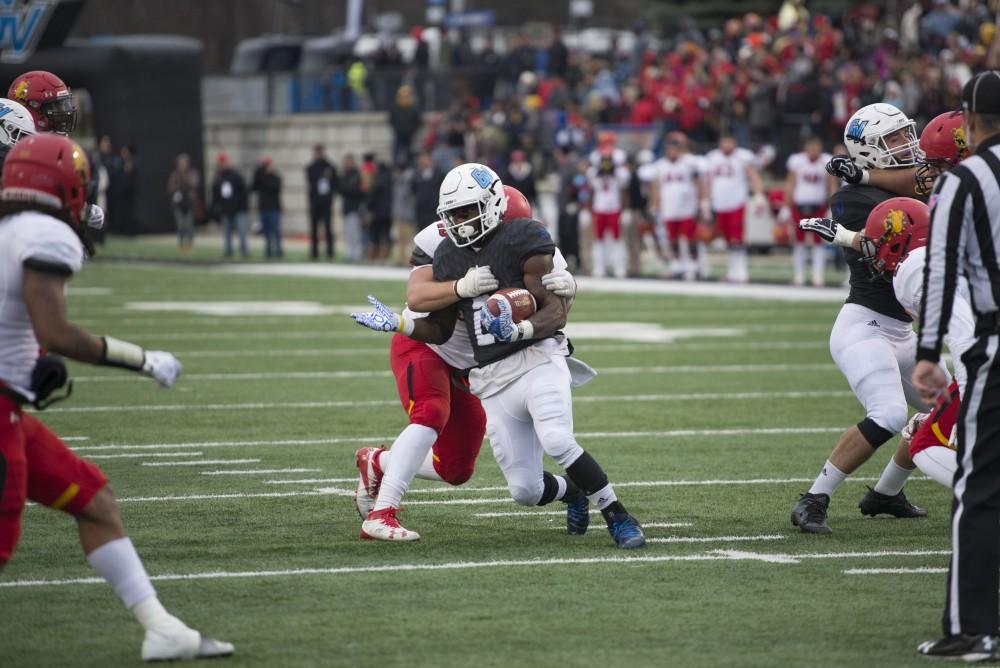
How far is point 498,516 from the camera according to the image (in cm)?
743

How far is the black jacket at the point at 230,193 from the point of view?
88.1ft

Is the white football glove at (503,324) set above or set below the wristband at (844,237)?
below

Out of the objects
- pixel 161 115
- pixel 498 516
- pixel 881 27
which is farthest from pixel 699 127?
pixel 498 516

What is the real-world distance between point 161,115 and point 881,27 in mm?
13176

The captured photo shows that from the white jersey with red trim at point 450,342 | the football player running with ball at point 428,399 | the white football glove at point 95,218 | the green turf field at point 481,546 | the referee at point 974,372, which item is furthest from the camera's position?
the white football glove at point 95,218

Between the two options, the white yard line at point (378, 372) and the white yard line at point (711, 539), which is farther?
the white yard line at point (378, 372)

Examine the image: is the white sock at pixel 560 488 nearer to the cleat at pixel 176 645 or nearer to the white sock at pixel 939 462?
the white sock at pixel 939 462

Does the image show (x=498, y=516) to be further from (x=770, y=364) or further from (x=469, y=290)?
(x=770, y=364)

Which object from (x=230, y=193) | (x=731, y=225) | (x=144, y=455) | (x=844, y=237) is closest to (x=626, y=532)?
(x=844, y=237)

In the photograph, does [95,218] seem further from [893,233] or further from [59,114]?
[893,233]

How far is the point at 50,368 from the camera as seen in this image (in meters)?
4.96

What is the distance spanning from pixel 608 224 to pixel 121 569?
17.6m

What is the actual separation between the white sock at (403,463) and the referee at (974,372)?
2373 millimetres

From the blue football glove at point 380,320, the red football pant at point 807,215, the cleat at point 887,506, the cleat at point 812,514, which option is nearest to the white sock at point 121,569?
the blue football glove at point 380,320
